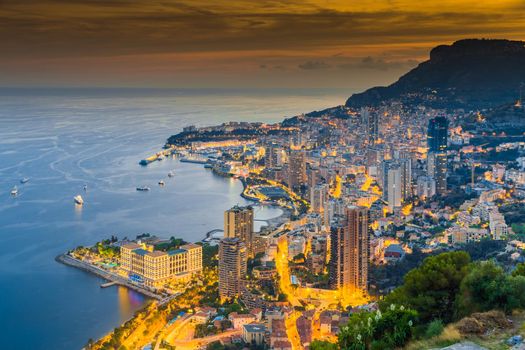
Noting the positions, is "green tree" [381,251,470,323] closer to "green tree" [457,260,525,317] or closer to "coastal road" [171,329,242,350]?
"green tree" [457,260,525,317]

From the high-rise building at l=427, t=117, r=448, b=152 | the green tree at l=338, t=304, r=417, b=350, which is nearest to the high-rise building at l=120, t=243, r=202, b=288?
the green tree at l=338, t=304, r=417, b=350

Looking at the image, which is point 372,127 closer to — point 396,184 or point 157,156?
point 157,156

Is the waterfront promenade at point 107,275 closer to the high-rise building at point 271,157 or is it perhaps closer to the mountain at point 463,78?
the high-rise building at point 271,157

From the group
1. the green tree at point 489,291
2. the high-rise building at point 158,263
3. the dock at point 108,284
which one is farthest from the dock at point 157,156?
the green tree at point 489,291

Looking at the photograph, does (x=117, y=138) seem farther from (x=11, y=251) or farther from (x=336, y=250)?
(x=336, y=250)

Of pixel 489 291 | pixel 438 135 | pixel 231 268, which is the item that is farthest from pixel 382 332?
pixel 438 135

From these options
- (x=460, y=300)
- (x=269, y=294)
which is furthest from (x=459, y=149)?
(x=460, y=300)
